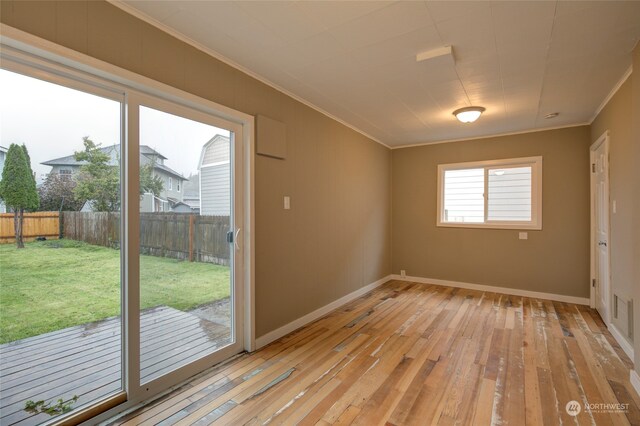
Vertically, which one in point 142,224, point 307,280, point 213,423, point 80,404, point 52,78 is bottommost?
point 213,423

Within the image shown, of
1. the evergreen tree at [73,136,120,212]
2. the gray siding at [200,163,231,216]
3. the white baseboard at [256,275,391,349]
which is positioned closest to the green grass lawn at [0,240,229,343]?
the evergreen tree at [73,136,120,212]

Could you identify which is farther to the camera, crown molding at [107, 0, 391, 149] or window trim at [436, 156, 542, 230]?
window trim at [436, 156, 542, 230]

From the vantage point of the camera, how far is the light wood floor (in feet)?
6.46

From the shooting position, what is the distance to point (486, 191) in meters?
5.08

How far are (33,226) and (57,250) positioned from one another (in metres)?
0.19

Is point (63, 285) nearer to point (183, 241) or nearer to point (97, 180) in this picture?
point (97, 180)

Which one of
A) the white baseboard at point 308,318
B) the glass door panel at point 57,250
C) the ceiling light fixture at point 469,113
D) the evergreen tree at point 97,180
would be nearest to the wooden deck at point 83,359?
the glass door panel at point 57,250

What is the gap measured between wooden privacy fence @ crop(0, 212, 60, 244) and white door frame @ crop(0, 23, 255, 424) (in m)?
0.36

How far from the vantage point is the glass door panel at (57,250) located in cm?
162

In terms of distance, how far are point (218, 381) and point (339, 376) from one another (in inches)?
38.1

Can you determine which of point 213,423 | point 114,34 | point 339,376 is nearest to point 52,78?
point 114,34

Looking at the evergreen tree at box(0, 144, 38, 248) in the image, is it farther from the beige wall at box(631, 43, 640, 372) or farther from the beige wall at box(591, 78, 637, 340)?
the beige wall at box(591, 78, 637, 340)

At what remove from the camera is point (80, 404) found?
1.86 m

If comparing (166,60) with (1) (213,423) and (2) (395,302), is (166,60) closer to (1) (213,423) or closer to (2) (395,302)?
(1) (213,423)
